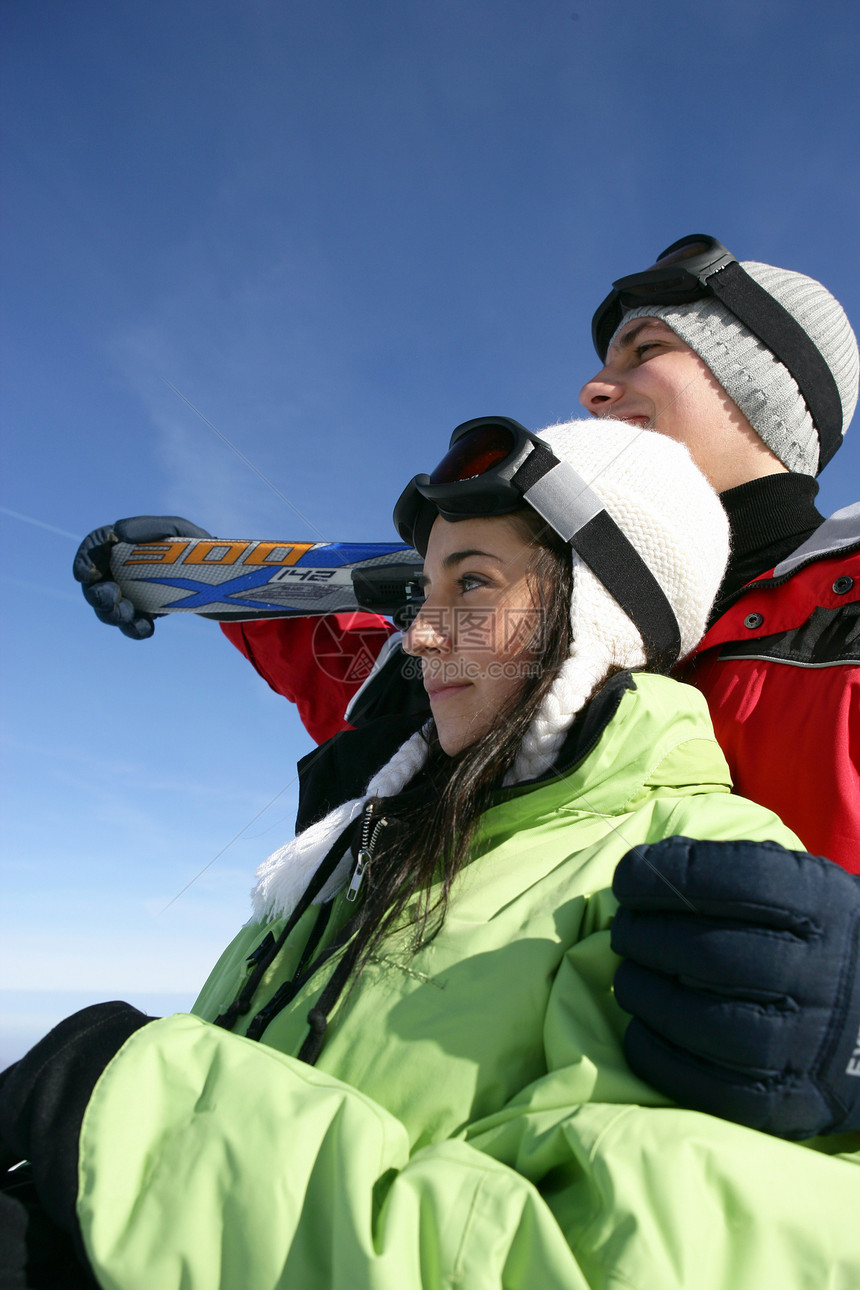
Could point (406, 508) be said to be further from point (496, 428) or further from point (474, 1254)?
point (474, 1254)

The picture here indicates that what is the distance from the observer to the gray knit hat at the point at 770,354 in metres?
2.14

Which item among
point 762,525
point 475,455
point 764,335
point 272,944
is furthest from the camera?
point 764,335

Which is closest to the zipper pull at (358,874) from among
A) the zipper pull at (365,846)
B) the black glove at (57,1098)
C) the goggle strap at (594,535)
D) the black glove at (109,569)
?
the zipper pull at (365,846)

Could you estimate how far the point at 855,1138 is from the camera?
85 centimetres

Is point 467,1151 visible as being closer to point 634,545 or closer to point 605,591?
point 605,591

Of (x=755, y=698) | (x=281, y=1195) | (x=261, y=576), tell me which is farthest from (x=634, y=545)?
(x=261, y=576)

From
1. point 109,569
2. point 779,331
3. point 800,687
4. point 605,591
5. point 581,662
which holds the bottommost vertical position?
point 800,687

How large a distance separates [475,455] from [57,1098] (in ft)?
4.59

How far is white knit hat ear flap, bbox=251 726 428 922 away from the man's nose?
1.26 metres

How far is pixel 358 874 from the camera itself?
54.9 inches

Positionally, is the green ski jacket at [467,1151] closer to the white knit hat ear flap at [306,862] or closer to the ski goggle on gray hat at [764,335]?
the white knit hat ear flap at [306,862]

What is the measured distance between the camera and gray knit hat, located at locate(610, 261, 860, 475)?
2.14m

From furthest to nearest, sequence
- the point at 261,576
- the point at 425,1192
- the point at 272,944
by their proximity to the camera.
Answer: the point at 261,576, the point at 272,944, the point at 425,1192

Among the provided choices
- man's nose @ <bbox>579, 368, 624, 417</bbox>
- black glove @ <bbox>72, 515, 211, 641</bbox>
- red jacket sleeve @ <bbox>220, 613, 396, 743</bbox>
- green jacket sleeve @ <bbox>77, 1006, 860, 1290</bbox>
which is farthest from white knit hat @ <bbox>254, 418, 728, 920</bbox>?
black glove @ <bbox>72, 515, 211, 641</bbox>
